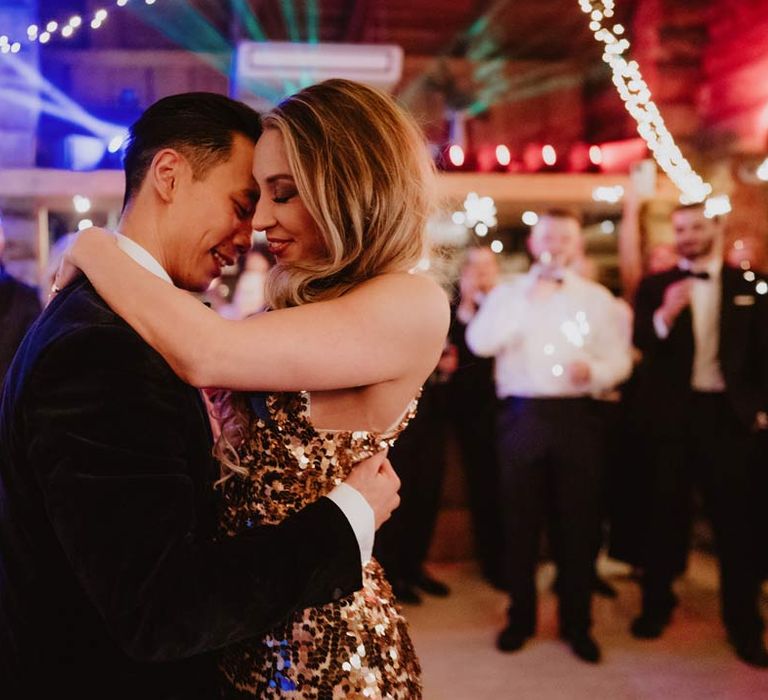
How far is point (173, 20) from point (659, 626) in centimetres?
642

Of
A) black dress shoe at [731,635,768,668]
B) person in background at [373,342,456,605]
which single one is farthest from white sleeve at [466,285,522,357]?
black dress shoe at [731,635,768,668]

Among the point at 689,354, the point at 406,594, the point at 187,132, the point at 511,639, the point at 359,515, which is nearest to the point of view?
the point at 359,515

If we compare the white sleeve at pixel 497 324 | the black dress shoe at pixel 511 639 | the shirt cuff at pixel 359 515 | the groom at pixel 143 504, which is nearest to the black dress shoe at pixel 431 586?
the black dress shoe at pixel 511 639

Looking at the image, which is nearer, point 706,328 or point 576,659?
point 576,659

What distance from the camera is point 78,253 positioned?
1122mm

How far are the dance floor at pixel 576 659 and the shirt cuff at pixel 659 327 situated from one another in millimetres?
1382

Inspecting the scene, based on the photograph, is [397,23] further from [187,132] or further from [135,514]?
[135,514]

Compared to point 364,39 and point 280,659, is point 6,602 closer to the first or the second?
point 280,659

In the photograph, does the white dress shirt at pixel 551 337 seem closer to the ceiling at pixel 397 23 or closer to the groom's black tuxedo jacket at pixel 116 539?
the groom's black tuxedo jacket at pixel 116 539

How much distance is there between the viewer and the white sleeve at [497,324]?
3551mm

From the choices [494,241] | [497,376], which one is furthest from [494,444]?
[494,241]

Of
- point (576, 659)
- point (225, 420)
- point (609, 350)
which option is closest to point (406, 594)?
point (576, 659)

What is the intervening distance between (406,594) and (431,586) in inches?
7.5

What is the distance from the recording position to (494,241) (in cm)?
692
